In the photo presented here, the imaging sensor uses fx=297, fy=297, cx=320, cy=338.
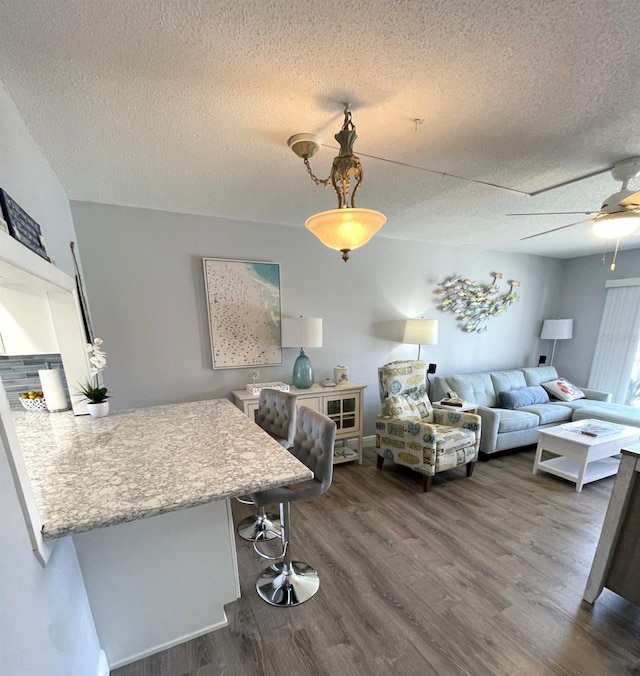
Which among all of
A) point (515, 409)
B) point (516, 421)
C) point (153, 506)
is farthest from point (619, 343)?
point (153, 506)

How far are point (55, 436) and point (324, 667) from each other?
1.66 m

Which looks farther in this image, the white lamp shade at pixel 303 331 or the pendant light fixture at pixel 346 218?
the white lamp shade at pixel 303 331

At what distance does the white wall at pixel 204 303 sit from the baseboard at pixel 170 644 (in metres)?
1.69

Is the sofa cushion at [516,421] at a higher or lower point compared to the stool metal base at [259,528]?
higher

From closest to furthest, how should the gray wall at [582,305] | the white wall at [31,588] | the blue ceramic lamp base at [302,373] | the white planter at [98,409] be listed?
1. the white wall at [31,588]
2. the white planter at [98,409]
3. the blue ceramic lamp base at [302,373]
4. the gray wall at [582,305]

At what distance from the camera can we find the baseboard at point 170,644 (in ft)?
4.32

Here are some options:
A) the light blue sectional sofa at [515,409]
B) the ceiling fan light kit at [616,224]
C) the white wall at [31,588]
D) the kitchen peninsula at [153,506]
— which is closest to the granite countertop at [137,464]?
the kitchen peninsula at [153,506]

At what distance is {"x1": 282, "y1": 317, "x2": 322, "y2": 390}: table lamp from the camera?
2.87m

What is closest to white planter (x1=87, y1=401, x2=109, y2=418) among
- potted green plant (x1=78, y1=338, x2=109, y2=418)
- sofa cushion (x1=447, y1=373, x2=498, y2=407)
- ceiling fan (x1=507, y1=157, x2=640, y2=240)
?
potted green plant (x1=78, y1=338, x2=109, y2=418)

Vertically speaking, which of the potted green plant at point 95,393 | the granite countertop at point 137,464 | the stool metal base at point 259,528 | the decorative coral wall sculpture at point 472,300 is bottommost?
the stool metal base at point 259,528

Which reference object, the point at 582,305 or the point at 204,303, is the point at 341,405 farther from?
the point at 582,305

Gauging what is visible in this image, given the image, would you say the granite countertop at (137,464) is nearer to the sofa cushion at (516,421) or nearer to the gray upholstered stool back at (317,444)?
the gray upholstered stool back at (317,444)

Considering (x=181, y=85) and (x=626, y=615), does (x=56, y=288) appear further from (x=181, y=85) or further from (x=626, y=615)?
(x=626, y=615)

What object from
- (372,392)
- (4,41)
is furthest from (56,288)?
(372,392)
